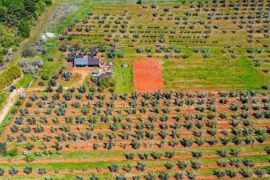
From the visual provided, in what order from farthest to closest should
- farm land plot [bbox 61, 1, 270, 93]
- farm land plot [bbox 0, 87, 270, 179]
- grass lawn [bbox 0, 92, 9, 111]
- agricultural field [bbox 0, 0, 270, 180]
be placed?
farm land plot [bbox 61, 1, 270, 93] < grass lawn [bbox 0, 92, 9, 111] < agricultural field [bbox 0, 0, 270, 180] < farm land plot [bbox 0, 87, 270, 179]

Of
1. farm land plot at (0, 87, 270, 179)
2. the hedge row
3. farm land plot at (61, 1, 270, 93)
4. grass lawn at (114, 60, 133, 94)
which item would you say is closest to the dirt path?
farm land plot at (0, 87, 270, 179)

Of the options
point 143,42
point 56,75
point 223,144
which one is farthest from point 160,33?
point 223,144

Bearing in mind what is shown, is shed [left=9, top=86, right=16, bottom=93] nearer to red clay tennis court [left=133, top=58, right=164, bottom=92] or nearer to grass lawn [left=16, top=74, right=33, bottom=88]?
grass lawn [left=16, top=74, right=33, bottom=88]

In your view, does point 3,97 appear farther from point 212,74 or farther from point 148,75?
point 212,74

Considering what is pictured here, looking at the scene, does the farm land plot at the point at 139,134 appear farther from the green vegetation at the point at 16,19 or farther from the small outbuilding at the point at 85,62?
the green vegetation at the point at 16,19

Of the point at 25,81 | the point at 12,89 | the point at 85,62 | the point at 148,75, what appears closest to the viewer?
the point at 12,89

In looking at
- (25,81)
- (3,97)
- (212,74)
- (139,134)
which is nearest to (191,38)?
(212,74)

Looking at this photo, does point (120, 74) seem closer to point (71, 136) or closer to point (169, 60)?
point (169, 60)
